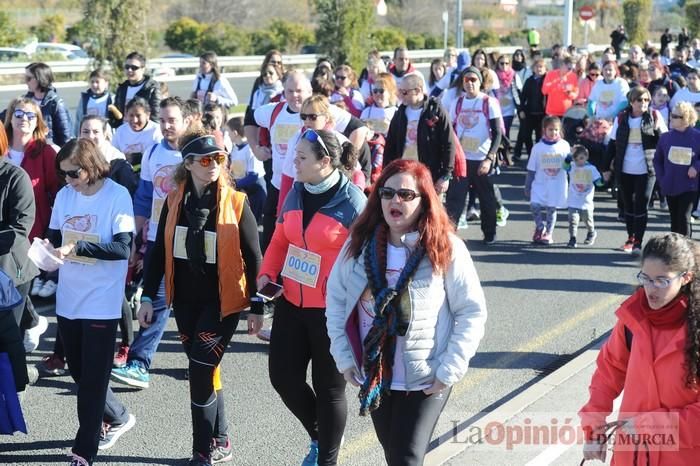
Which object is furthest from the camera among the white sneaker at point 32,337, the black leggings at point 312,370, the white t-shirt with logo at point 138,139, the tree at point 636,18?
the tree at point 636,18

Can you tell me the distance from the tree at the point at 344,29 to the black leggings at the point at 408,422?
1993 cm

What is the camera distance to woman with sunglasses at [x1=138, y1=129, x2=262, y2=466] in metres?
5.46

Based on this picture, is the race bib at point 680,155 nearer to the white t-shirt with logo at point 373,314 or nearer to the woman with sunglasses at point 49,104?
the woman with sunglasses at point 49,104

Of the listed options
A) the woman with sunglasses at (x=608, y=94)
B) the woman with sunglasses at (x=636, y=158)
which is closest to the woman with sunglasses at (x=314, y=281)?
the woman with sunglasses at (x=636, y=158)

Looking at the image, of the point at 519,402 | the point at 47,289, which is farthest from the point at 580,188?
the point at 47,289

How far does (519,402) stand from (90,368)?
2.69 m

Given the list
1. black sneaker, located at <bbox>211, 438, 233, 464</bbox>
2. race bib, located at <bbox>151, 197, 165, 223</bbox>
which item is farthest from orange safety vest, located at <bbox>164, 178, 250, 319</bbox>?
race bib, located at <bbox>151, 197, 165, 223</bbox>

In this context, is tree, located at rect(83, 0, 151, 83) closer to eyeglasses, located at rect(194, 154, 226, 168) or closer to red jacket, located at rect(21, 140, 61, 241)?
red jacket, located at rect(21, 140, 61, 241)

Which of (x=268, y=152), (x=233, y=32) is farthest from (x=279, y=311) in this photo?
(x=233, y=32)

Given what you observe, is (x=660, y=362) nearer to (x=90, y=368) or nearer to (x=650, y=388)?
(x=650, y=388)

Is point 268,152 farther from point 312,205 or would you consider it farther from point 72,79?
point 72,79

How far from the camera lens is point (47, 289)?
930cm

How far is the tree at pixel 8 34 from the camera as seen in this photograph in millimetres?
35625

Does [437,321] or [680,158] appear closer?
[437,321]
